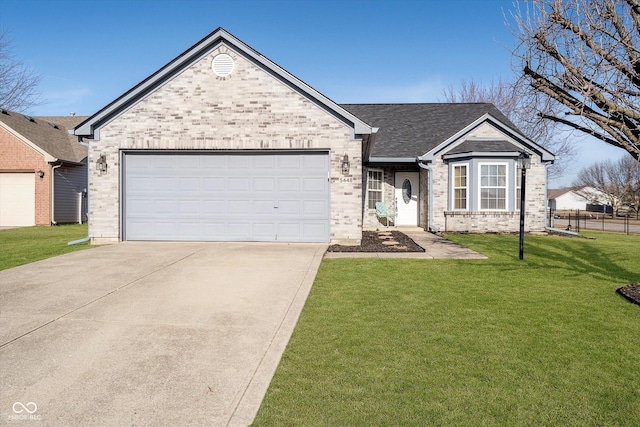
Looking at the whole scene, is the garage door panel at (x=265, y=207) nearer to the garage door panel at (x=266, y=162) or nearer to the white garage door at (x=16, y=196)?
the garage door panel at (x=266, y=162)

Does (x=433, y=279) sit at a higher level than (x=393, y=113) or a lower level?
lower

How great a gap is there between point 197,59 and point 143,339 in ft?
31.0

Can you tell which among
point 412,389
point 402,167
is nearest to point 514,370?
point 412,389

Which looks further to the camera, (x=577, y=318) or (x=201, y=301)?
(x=201, y=301)

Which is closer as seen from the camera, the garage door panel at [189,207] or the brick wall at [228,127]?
the brick wall at [228,127]

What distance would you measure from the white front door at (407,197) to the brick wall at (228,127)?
24.1ft

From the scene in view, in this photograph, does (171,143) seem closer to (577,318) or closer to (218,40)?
(218,40)

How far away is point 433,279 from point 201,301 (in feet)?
13.4

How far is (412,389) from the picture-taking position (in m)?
3.36

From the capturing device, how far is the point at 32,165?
67.8 feet

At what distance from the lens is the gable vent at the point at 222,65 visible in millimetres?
11781

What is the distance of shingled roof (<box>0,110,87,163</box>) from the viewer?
68.9 feet

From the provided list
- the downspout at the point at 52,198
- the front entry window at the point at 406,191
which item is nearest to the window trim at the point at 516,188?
the front entry window at the point at 406,191

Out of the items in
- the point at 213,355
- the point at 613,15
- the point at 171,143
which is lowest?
the point at 213,355
